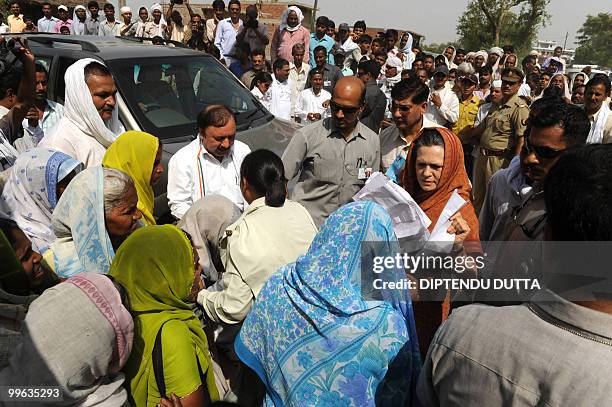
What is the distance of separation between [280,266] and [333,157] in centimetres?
144

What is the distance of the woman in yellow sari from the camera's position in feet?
9.71

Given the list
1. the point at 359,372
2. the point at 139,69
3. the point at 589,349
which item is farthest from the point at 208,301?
the point at 139,69

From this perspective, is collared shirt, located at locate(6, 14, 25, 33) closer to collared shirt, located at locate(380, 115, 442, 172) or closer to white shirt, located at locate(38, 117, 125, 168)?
white shirt, located at locate(38, 117, 125, 168)

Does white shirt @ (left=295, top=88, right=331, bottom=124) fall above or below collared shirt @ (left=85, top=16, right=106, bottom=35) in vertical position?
below

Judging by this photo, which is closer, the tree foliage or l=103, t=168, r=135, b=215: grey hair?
l=103, t=168, r=135, b=215: grey hair

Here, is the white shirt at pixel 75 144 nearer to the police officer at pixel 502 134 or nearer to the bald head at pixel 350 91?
the bald head at pixel 350 91

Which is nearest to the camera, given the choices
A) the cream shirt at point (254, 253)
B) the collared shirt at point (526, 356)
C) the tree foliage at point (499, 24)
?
the collared shirt at point (526, 356)

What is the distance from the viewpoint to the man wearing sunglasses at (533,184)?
215cm

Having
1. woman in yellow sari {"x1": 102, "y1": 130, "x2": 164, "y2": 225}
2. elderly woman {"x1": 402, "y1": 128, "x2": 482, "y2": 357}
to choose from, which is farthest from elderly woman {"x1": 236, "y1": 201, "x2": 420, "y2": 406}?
woman in yellow sari {"x1": 102, "y1": 130, "x2": 164, "y2": 225}

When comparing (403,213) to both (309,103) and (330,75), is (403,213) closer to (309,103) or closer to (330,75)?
(309,103)

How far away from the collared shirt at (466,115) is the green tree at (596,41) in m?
70.9

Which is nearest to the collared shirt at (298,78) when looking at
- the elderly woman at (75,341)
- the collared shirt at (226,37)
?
the collared shirt at (226,37)

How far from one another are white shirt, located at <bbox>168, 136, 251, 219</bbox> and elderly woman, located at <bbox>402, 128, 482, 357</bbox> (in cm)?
140

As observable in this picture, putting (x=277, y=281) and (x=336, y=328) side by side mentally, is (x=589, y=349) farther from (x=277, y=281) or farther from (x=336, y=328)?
(x=277, y=281)
